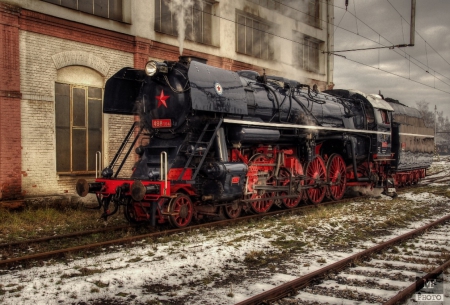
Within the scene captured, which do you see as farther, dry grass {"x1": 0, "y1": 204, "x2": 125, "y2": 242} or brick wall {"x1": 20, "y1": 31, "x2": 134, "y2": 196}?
brick wall {"x1": 20, "y1": 31, "x2": 134, "y2": 196}

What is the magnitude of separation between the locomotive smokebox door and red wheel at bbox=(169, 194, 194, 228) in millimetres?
1669

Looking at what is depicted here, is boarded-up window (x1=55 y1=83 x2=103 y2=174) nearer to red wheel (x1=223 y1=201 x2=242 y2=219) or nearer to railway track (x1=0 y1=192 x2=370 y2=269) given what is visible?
railway track (x1=0 y1=192 x2=370 y2=269)

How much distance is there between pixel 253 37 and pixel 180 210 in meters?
12.0

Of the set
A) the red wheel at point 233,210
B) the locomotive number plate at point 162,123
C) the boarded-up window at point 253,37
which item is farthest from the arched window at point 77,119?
the boarded-up window at point 253,37

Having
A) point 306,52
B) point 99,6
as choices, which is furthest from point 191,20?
point 306,52

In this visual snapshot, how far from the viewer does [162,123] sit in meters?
8.38

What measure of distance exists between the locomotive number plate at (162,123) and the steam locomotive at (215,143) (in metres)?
0.02

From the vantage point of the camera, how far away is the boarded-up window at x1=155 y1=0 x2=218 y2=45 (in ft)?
46.5

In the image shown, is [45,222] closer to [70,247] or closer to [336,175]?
[70,247]

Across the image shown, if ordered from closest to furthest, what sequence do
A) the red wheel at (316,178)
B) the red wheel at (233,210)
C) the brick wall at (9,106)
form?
1. the red wheel at (233,210)
2. the brick wall at (9,106)
3. the red wheel at (316,178)

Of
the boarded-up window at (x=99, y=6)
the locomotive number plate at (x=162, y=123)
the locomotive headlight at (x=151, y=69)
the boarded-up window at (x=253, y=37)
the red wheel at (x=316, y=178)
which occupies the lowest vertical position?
the red wheel at (x=316, y=178)

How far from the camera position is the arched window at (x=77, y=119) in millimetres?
11508

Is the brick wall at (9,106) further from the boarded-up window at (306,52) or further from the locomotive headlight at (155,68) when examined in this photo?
the boarded-up window at (306,52)

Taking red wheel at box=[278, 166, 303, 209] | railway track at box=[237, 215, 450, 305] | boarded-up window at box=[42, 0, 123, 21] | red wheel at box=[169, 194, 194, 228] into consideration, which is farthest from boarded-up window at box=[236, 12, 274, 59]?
railway track at box=[237, 215, 450, 305]
